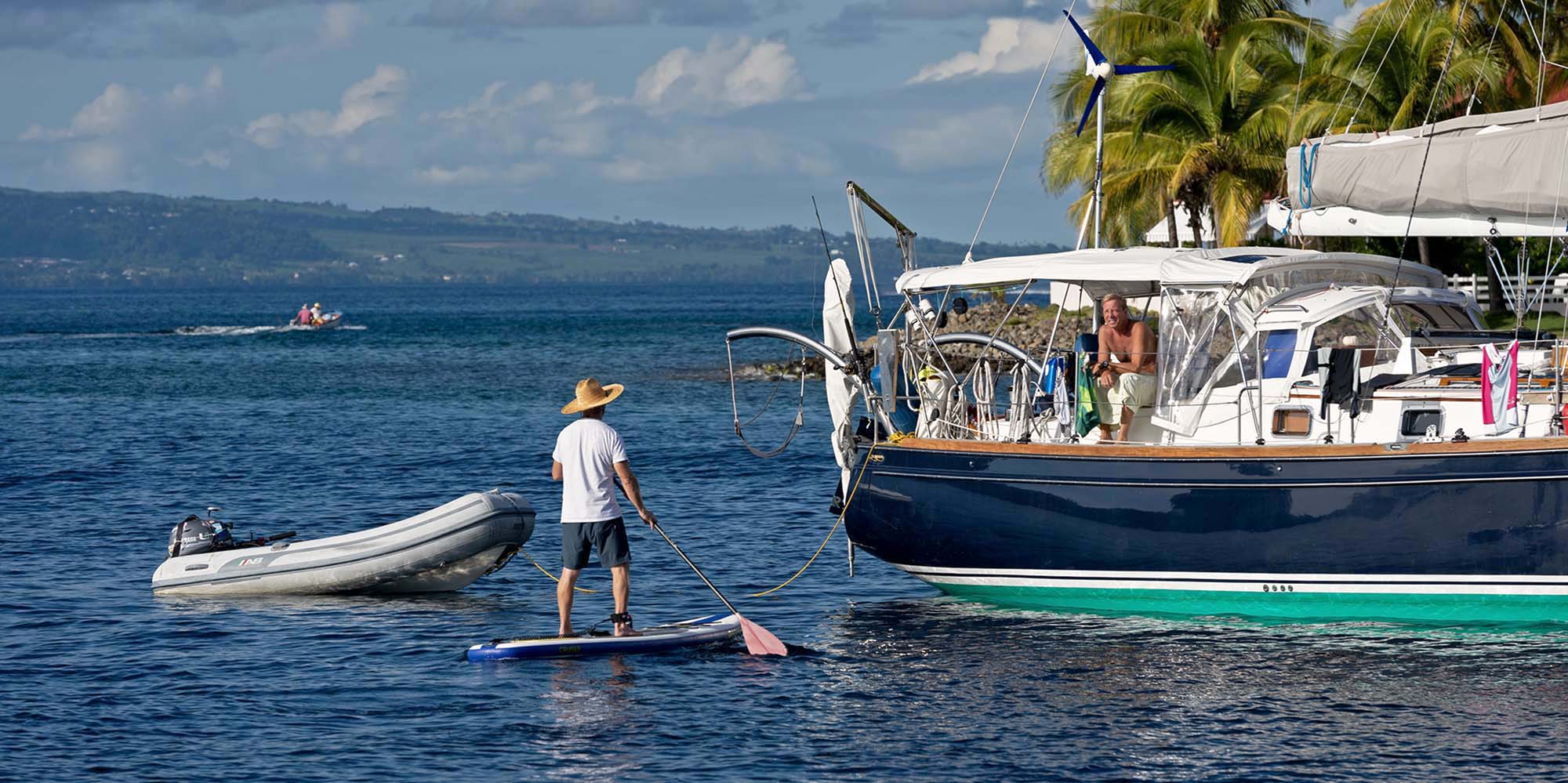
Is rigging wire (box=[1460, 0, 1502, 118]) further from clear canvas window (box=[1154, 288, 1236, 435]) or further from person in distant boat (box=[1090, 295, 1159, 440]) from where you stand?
person in distant boat (box=[1090, 295, 1159, 440])

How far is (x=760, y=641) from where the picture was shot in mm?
12938

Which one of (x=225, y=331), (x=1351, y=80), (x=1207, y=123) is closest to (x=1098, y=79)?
(x=1351, y=80)

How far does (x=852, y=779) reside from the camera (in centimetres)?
984

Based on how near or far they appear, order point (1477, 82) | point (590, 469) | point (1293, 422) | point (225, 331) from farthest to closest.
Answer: point (225, 331), point (1477, 82), point (1293, 422), point (590, 469)

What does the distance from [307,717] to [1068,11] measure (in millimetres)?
8090

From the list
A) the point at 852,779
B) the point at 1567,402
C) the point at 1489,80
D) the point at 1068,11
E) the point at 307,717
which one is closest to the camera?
the point at 852,779

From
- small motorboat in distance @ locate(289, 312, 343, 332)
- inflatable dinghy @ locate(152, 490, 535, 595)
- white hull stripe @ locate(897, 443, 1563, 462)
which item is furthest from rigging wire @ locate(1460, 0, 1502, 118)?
small motorboat in distance @ locate(289, 312, 343, 332)

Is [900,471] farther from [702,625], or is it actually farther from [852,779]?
[852,779]

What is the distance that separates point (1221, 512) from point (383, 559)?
7.09 m

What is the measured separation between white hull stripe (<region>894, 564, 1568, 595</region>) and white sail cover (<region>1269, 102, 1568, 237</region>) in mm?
2546

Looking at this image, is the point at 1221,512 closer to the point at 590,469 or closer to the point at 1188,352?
the point at 1188,352

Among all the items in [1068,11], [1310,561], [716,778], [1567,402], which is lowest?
[716,778]

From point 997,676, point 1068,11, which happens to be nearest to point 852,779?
point 997,676

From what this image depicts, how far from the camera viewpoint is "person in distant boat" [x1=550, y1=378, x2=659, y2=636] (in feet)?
40.7
